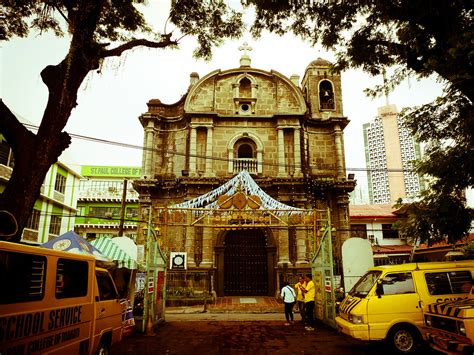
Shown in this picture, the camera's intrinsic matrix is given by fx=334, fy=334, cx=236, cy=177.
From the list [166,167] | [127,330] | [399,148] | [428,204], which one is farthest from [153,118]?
[399,148]

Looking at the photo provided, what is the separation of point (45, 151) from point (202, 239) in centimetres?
1218

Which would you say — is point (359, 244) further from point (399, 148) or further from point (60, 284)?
point (399, 148)

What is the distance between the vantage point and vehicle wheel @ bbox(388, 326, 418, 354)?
285 inches

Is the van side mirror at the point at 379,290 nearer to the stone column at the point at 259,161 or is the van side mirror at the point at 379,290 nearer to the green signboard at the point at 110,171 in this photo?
the stone column at the point at 259,161

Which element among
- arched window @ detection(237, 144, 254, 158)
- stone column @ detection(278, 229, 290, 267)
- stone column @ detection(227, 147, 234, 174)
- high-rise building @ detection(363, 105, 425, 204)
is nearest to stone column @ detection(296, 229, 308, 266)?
stone column @ detection(278, 229, 290, 267)

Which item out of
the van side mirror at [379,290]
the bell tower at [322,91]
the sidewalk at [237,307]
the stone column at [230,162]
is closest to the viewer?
the van side mirror at [379,290]

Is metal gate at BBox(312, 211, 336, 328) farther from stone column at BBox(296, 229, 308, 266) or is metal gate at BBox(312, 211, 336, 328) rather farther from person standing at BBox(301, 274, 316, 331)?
stone column at BBox(296, 229, 308, 266)

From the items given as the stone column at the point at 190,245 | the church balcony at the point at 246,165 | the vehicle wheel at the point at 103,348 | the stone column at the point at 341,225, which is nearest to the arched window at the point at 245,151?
the church balcony at the point at 246,165

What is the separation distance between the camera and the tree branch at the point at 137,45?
7.76m

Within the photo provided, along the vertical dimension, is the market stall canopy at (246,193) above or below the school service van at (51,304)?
above

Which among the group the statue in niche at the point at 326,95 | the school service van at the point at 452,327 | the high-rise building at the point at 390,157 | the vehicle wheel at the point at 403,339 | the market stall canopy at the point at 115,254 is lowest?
the vehicle wheel at the point at 403,339

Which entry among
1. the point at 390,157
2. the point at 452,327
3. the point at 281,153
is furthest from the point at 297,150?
the point at 390,157

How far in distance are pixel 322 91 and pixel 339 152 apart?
4.56m

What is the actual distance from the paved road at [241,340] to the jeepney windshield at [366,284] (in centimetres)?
122
